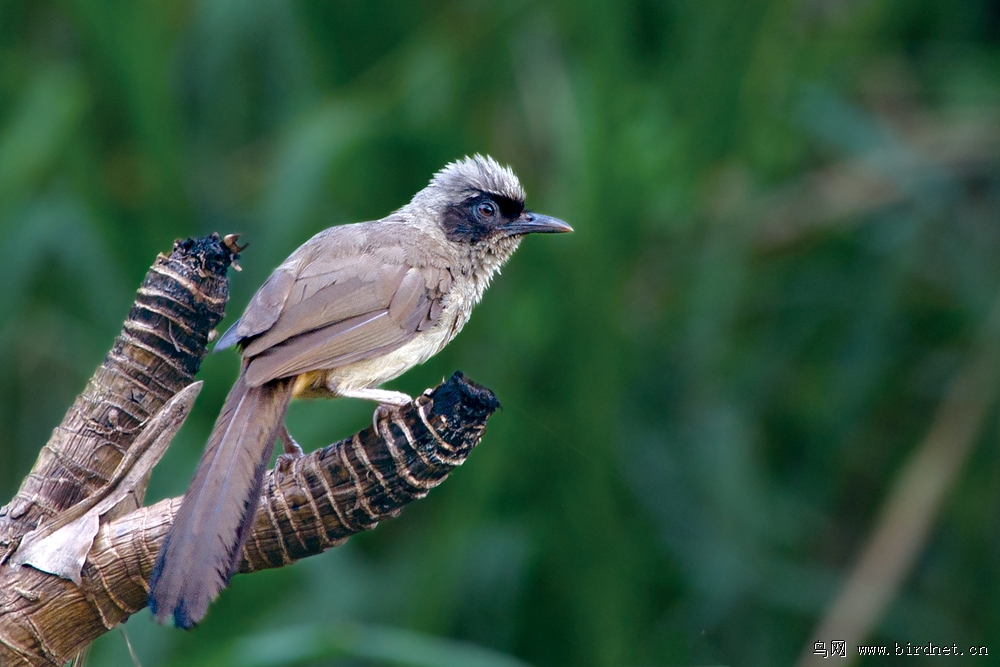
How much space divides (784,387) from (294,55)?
3415mm

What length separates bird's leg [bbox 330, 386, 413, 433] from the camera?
2.84 m

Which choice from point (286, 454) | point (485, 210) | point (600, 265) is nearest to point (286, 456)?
point (286, 454)

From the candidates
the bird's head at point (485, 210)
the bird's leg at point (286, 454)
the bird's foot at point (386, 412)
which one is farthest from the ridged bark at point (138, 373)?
the bird's head at point (485, 210)

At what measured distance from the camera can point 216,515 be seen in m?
2.37

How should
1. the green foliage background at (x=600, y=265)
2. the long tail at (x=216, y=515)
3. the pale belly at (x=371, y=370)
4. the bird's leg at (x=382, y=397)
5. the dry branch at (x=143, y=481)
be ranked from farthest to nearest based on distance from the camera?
the green foliage background at (x=600, y=265) < the pale belly at (x=371, y=370) < the bird's leg at (x=382, y=397) < the dry branch at (x=143, y=481) < the long tail at (x=216, y=515)

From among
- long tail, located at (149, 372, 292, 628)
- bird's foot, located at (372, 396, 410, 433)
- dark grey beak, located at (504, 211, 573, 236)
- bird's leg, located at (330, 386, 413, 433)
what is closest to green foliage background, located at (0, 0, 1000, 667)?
dark grey beak, located at (504, 211, 573, 236)

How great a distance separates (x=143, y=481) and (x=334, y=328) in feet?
2.43

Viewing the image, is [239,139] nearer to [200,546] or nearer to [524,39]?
[524,39]

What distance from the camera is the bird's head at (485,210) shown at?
3861mm

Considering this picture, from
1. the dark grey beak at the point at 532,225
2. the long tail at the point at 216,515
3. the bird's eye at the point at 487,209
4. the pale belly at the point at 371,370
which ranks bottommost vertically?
the long tail at the point at 216,515

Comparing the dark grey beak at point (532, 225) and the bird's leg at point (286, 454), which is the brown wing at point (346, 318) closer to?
the bird's leg at point (286, 454)

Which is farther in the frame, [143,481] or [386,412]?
[386,412]

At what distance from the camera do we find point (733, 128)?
5414 millimetres

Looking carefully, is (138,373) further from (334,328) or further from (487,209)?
(487,209)
